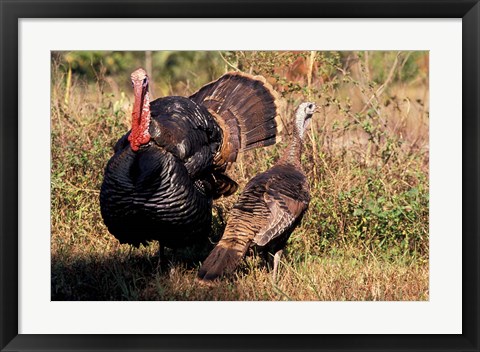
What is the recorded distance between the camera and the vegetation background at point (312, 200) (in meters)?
6.14

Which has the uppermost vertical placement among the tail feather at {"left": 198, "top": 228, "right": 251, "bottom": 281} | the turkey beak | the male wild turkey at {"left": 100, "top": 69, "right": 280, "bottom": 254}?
the turkey beak

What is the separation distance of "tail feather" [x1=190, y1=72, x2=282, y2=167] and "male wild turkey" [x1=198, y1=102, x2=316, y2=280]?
396mm

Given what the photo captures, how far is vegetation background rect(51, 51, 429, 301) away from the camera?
6145 millimetres

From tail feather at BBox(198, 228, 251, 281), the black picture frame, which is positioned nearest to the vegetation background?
tail feather at BBox(198, 228, 251, 281)

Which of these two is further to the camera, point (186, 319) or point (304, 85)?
point (304, 85)

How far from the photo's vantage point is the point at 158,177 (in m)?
5.79

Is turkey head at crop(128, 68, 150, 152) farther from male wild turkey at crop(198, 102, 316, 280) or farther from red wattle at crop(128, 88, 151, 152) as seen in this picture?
male wild turkey at crop(198, 102, 316, 280)
